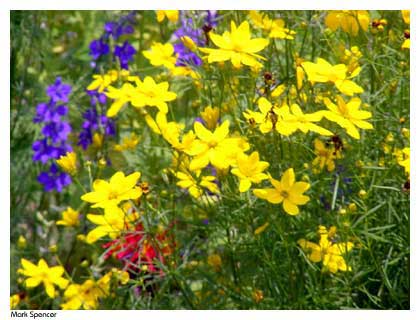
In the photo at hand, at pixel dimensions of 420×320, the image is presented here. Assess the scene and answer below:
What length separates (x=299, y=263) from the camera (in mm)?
1140

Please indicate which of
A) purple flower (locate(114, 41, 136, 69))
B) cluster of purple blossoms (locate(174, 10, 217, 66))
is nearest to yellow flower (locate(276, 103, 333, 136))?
cluster of purple blossoms (locate(174, 10, 217, 66))

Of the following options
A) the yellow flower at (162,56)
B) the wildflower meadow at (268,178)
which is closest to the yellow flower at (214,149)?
the wildflower meadow at (268,178)

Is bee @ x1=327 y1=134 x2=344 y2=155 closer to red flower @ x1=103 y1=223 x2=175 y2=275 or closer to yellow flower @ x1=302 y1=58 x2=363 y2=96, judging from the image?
yellow flower @ x1=302 y1=58 x2=363 y2=96

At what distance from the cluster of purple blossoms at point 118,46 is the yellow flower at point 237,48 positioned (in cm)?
66

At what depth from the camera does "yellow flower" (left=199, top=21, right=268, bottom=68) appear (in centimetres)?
96

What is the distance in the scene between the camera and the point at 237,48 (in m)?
0.98

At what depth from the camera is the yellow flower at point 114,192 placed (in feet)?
3.16

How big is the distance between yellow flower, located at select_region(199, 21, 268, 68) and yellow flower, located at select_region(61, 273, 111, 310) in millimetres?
445

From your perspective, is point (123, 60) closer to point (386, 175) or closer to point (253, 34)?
point (253, 34)

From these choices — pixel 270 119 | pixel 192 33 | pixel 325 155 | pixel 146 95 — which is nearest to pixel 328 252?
pixel 325 155

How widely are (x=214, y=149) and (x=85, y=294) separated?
1.38 feet
